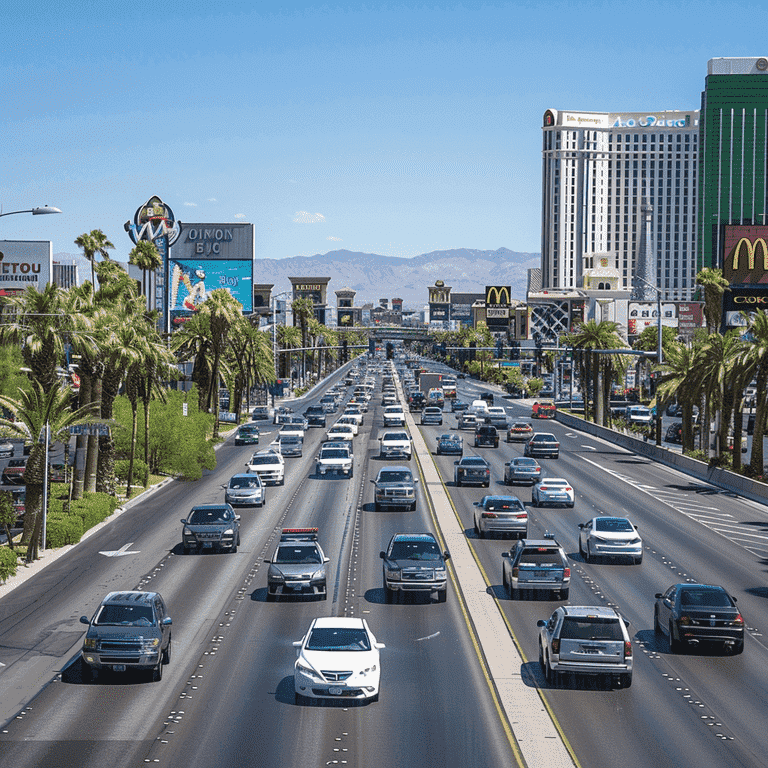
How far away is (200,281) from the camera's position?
14438cm

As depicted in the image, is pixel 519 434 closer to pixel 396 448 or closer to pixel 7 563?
pixel 396 448

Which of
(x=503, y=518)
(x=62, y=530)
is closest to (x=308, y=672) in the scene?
(x=503, y=518)

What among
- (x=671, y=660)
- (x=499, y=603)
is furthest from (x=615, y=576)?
(x=671, y=660)

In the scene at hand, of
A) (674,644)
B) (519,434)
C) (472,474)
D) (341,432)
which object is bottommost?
(674,644)

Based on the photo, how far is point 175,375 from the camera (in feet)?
212

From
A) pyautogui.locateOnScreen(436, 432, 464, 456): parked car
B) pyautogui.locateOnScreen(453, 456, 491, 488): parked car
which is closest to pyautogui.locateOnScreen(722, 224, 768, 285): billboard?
pyautogui.locateOnScreen(436, 432, 464, 456): parked car

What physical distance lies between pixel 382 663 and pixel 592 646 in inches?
178

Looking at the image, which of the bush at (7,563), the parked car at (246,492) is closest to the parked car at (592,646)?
the bush at (7,563)

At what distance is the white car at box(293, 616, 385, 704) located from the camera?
2120 cm

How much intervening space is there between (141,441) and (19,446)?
81.8 feet

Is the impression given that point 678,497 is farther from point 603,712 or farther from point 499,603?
point 603,712

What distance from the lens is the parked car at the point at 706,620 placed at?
25453mm

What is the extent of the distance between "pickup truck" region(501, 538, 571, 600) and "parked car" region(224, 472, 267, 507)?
66.8 feet

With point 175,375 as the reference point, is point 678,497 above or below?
below
